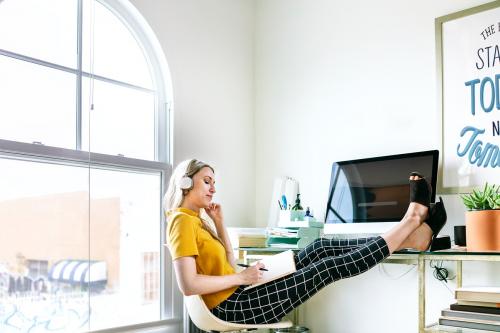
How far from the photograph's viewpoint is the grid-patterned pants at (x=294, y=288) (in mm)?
2123

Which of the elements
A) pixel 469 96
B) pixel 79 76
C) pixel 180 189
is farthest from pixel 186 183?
pixel 469 96

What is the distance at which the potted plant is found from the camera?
7.18 ft

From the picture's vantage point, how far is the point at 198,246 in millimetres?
2223

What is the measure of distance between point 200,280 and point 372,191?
113cm

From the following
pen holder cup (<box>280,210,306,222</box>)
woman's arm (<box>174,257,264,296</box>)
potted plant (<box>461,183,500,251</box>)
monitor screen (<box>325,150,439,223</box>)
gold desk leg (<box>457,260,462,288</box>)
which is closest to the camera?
woman's arm (<box>174,257,264,296</box>)

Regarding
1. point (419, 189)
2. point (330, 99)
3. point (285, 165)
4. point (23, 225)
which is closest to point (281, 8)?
point (330, 99)

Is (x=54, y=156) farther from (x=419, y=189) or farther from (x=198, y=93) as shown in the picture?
(x=419, y=189)

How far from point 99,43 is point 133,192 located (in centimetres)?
81

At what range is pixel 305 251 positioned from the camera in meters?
2.40

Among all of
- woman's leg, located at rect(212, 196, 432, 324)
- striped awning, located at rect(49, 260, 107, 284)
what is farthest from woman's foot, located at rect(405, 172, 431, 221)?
striped awning, located at rect(49, 260, 107, 284)

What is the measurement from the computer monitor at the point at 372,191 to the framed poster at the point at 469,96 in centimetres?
16

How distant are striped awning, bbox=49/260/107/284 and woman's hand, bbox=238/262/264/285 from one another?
37.5 inches

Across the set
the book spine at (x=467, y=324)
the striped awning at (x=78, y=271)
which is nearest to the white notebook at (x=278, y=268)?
the book spine at (x=467, y=324)

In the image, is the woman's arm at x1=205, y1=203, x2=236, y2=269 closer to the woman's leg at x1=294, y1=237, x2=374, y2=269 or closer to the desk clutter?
the woman's leg at x1=294, y1=237, x2=374, y2=269
